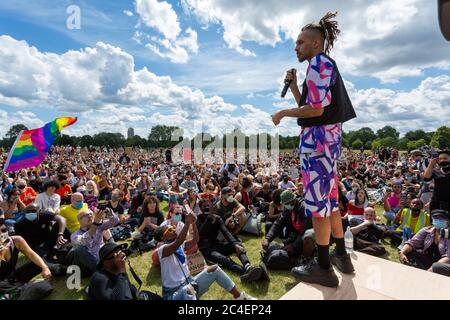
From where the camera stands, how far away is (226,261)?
5773 mm

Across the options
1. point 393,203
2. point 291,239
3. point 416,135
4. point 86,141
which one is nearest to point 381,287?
point 291,239

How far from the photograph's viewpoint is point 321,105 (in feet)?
7.14

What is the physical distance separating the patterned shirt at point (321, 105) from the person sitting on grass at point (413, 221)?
5.77 m

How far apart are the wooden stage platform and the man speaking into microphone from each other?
11cm

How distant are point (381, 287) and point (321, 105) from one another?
1.68m

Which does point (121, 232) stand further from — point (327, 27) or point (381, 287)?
point (327, 27)

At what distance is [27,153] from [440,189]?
1062 cm

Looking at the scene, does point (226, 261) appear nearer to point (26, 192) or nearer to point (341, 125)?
point (341, 125)

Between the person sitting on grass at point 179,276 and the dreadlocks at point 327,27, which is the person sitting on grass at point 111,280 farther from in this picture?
the dreadlocks at point 327,27

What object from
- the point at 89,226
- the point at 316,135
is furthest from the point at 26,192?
the point at 316,135

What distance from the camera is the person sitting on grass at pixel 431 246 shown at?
4.94 metres

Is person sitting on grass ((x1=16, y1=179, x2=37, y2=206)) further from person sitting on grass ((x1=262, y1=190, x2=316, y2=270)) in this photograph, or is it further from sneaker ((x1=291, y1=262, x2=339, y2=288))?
sneaker ((x1=291, y1=262, x2=339, y2=288))

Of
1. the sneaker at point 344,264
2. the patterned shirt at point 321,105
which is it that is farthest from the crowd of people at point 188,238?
the patterned shirt at point 321,105

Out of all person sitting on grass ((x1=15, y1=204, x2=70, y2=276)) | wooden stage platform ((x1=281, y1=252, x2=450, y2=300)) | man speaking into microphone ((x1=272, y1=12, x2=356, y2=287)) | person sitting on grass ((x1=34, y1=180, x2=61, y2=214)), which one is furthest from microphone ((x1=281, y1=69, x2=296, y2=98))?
person sitting on grass ((x1=34, y1=180, x2=61, y2=214))
